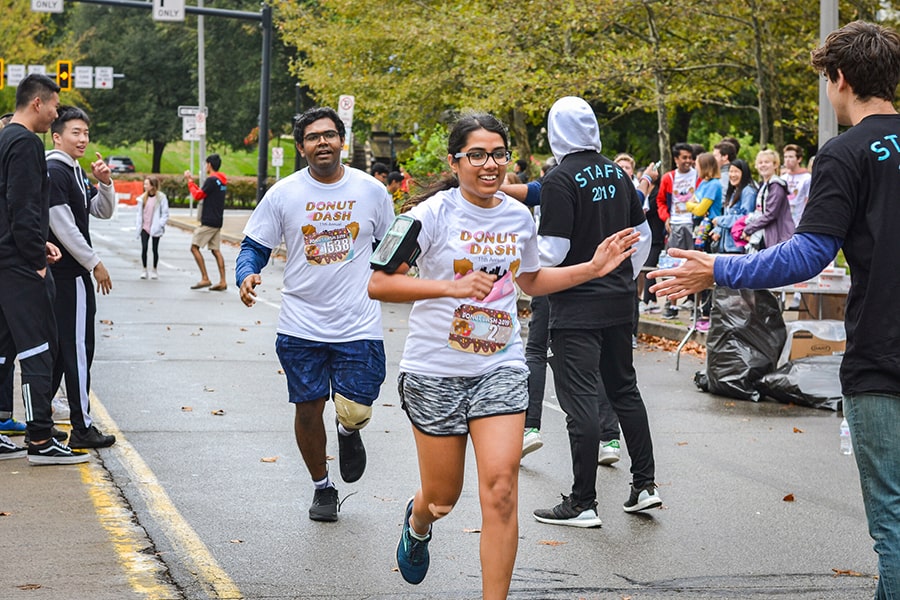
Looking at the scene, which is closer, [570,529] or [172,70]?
[570,529]

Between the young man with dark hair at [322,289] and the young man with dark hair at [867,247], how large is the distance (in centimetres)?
275

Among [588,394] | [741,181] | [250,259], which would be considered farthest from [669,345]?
[250,259]

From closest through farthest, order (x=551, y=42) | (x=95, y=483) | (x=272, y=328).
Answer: (x=95, y=483)
(x=272, y=328)
(x=551, y=42)

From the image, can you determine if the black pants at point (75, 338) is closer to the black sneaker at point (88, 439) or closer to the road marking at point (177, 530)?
the black sneaker at point (88, 439)

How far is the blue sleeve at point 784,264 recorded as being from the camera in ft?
12.9

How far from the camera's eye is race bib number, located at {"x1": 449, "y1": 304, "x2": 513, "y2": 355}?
4871mm

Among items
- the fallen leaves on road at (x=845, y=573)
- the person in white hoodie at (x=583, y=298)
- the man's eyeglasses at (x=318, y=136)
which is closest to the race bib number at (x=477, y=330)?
the person in white hoodie at (x=583, y=298)

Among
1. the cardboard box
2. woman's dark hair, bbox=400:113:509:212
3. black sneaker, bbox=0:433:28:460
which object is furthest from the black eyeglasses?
the cardboard box

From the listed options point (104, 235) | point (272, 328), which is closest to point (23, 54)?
point (104, 235)

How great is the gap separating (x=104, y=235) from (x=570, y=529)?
31.7 metres

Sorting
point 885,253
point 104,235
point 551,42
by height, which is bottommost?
point 104,235

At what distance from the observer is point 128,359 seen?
12305 mm

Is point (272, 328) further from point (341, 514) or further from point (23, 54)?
point (23, 54)

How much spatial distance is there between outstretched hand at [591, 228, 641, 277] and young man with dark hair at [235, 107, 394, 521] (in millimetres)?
1831
